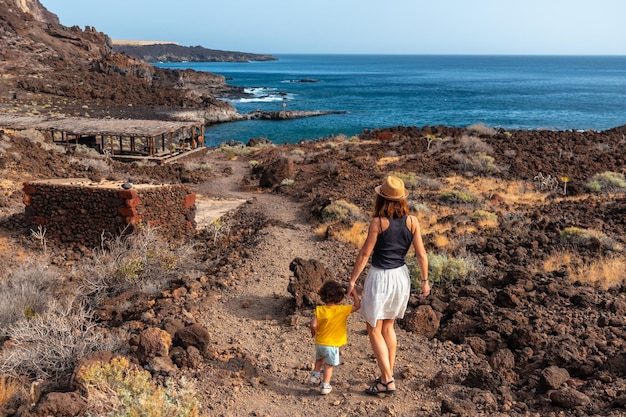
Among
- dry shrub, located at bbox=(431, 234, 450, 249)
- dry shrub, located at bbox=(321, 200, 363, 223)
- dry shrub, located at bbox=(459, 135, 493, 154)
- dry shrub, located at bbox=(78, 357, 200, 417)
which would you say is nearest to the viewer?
dry shrub, located at bbox=(78, 357, 200, 417)

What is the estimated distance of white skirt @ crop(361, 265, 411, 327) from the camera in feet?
14.0

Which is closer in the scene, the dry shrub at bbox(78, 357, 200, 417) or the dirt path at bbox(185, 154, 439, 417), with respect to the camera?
the dry shrub at bbox(78, 357, 200, 417)

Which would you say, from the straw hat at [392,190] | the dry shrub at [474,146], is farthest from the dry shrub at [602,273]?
the dry shrub at [474,146]

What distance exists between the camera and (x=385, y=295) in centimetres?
429

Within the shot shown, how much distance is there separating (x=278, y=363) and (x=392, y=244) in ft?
→ 6.35

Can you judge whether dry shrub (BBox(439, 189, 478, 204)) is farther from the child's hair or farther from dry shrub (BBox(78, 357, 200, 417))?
dry shrub (BBox(78, 357, 200, 417))

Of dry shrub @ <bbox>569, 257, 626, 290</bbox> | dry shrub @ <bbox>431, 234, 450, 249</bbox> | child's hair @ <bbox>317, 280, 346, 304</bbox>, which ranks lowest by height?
dry shrub @ <bbox>431, 234, 450, 249</bbox>

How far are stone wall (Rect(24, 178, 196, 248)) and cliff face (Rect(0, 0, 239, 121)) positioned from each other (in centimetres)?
3479

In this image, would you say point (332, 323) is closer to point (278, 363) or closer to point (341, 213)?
point (278, 363)

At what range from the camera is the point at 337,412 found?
171 inches

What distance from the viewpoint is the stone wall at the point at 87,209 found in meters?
10.0

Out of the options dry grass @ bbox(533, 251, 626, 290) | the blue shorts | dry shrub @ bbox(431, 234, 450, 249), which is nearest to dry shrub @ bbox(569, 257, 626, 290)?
dry grass @ bbox(533, 251, 626, 290)

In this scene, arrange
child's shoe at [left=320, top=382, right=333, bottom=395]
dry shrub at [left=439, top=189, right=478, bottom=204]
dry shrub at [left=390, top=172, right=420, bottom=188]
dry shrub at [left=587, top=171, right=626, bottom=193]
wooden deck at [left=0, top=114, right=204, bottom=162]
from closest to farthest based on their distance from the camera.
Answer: child's shoe at [left=320, top=382, right=333, bottom=395]
dry shrub at [left=439, top=189, right=478, bottom=204]
dry shrub at [left=587, top=171, right=626, bottom=193]
dry shrub at [left=390, top=172, right=420, bottom=188]
wooden deck at [left=0, top=114, right=204, bottom=162]

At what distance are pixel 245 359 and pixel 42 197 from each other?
7.10 meters
